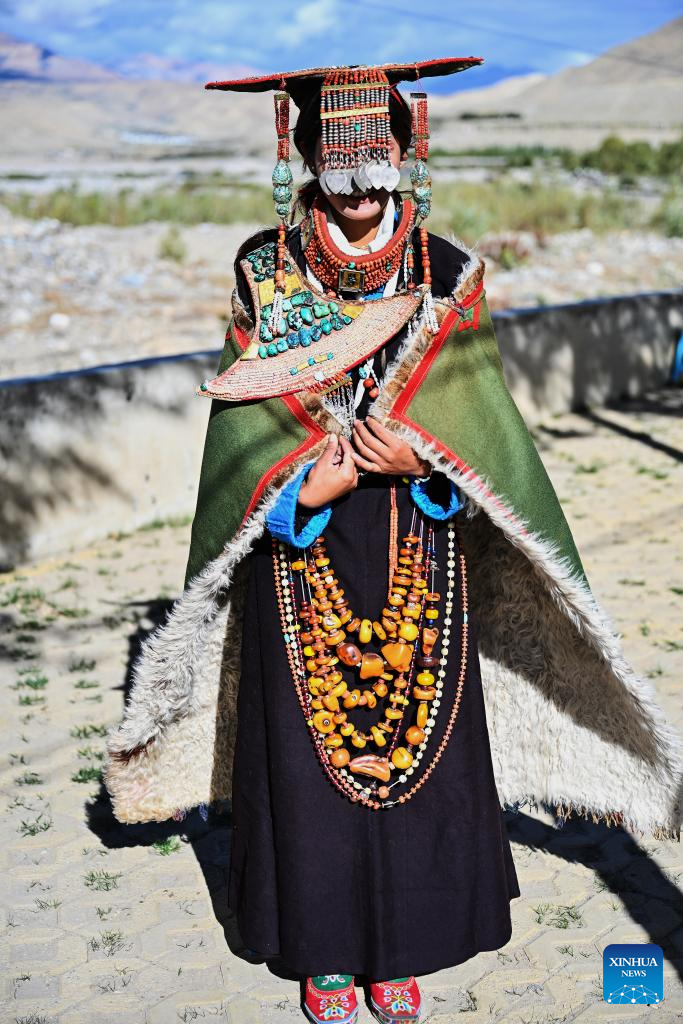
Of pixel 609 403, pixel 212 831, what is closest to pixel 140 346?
pixel 609 403

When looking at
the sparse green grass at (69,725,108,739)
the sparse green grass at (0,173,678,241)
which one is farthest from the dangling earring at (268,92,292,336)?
the sparse green grass at (0,173,678,241)

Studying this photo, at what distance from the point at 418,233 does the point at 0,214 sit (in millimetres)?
21355

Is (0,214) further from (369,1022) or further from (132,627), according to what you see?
(369,1022)

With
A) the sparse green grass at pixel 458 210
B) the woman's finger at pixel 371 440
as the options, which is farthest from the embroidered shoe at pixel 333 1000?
the sparse green grass at pixel 458 210

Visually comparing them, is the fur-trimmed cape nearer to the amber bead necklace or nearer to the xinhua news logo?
the amber bead necklace

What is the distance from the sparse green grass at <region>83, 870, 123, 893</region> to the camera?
3.66 meters

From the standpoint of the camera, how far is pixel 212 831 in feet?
13.2

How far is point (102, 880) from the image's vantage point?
145 inches

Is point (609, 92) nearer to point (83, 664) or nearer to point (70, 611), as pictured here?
point (70, 611)

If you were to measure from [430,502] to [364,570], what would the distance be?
0.80 feet

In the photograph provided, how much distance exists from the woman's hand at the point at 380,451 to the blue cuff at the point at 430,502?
0.08 metres

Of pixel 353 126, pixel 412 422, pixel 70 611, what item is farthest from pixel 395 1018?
pixel 70 611

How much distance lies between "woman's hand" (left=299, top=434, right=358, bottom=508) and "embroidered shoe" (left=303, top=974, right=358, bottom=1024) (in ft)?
4.46

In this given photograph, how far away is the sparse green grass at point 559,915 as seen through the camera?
338 centimetres
